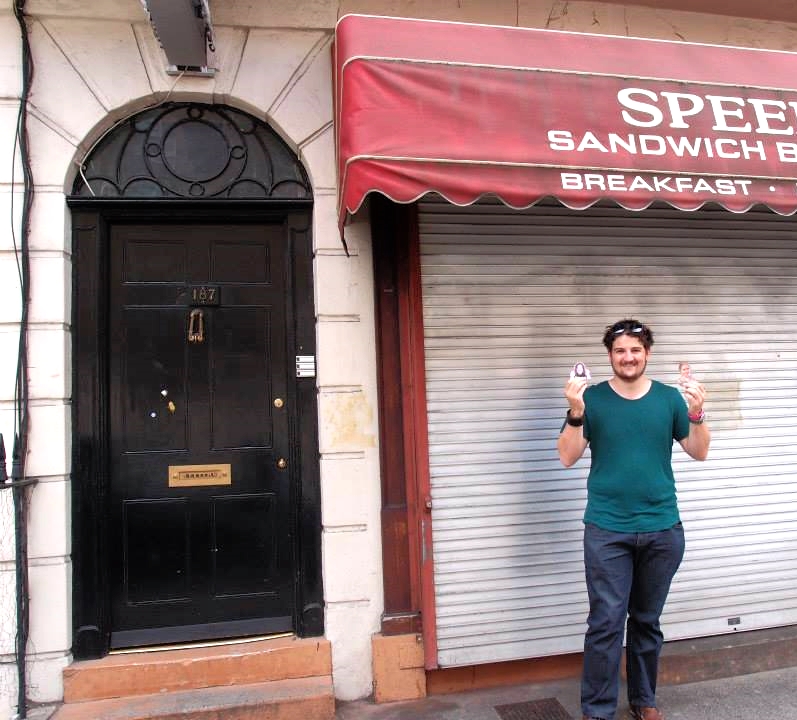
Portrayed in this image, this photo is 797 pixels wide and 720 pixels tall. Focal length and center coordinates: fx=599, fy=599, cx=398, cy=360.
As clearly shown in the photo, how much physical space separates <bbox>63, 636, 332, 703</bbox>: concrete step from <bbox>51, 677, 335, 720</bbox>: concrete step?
0.14 ft

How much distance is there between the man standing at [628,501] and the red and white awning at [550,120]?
35.5 inches

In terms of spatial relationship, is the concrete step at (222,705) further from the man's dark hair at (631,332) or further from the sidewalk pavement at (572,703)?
the man's dark hair at (631,332)

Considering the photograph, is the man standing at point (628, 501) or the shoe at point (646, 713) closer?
the man standing at point (628, 501)

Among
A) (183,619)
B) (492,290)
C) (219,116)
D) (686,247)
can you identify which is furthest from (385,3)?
(183,619)

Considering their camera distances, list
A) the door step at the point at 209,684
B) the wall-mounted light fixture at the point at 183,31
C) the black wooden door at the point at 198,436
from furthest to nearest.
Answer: the black wooden door at the point at 198,436
the wall-mounted light fixture at the point at 183,31
the door step at the point at 209,684

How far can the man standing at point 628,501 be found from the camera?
3.00 metres

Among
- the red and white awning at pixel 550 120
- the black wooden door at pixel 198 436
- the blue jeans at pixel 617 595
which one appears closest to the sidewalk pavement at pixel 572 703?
the blue jeans at pixel 617 595

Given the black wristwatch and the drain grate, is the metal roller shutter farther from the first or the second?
the black wristwatch

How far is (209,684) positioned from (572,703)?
2112mm

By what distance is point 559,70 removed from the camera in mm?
3256

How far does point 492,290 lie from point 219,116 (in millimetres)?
2115

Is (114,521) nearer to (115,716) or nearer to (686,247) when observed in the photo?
(115,716)

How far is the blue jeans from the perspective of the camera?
9.82ft

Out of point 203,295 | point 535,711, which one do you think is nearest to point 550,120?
point 203,295
